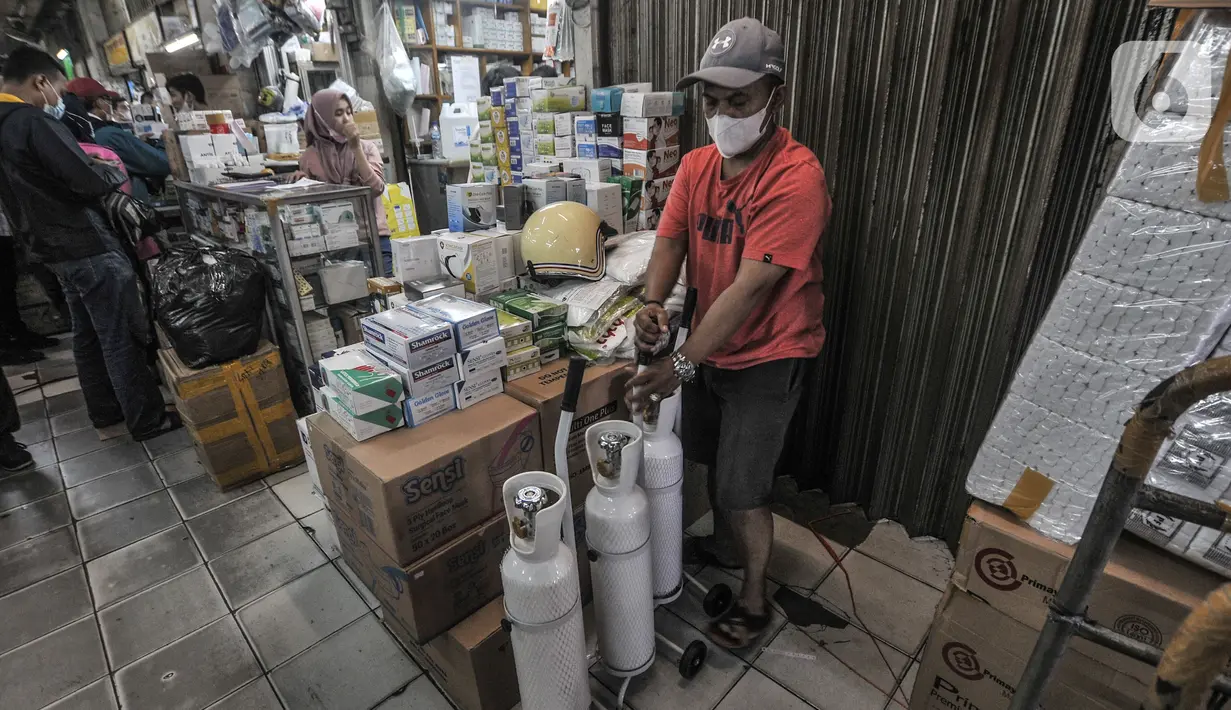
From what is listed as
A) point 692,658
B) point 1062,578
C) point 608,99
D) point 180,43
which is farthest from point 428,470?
point 180,43

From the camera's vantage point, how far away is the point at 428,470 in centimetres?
158

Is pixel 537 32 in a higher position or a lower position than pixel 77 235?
higher

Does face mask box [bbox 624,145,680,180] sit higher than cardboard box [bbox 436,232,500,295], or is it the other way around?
face mask box [bbox 624,145,680,180]

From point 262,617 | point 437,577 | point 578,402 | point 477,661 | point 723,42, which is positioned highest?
point 723,42

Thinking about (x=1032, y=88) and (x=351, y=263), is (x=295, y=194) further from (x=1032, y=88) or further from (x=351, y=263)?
(x=1032, y=88)

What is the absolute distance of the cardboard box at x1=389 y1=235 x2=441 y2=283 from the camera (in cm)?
228

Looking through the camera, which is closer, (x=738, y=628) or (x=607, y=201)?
(x=738, y=628)

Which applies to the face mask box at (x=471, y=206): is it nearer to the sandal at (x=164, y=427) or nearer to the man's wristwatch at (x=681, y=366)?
the man's wristwatch at (x=681, y=366)

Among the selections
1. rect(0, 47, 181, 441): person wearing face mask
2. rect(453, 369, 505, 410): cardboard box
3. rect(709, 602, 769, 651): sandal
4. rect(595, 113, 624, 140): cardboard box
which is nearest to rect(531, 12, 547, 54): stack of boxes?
rect(0, 47, 181, 441): person wearing face mask

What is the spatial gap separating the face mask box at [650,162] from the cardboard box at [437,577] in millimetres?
1555

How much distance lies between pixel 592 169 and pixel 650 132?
0.30 m

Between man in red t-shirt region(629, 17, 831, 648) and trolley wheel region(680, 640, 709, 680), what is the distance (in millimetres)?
149

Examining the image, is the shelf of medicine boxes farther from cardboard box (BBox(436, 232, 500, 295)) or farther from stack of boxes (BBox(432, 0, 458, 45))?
stack of boxes (BBox(432, 0, 458, 45))

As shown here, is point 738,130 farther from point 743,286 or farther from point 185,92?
point 185,92
